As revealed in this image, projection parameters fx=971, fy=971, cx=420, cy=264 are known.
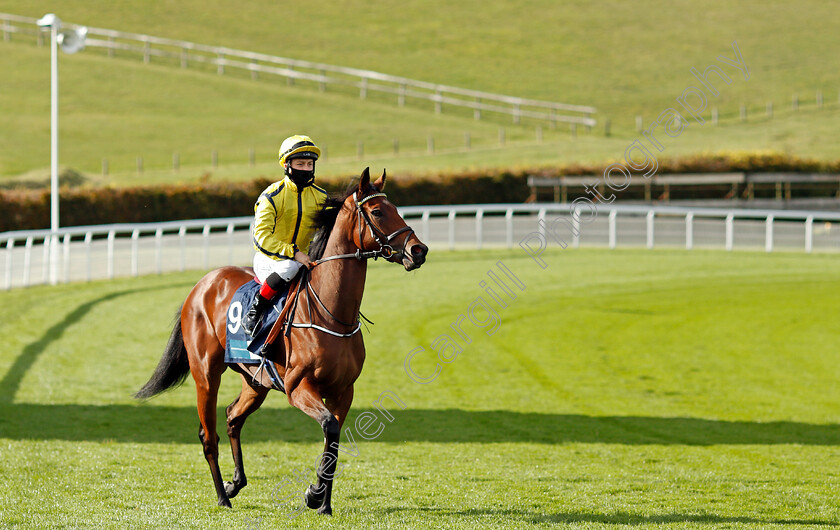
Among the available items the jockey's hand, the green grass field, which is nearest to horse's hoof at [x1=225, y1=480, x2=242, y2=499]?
the green grass field

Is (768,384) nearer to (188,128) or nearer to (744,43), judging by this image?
(188,128)

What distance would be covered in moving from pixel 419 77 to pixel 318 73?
215 inches

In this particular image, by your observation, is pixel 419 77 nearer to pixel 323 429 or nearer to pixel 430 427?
pixel 430 427

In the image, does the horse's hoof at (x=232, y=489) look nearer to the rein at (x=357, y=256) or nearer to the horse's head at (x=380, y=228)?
the rein at (x=357, y=256)

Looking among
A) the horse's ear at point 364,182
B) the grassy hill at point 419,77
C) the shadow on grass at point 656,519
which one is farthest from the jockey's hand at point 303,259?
the grassy hill at point 419,77

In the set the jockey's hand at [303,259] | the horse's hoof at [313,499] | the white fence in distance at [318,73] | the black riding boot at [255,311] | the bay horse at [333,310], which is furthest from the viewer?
the white fence in distance at [318,73]

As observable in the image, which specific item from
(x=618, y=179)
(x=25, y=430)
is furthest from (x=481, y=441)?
(x=618, y=179)

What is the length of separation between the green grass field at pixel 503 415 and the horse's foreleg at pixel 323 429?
0.38ft

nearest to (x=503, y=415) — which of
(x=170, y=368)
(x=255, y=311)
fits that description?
(x=170, y=368)

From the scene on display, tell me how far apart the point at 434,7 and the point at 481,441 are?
2229 inches

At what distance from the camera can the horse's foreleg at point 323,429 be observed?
531cm

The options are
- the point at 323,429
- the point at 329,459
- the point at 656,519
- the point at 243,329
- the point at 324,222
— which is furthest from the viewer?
the point at 243,329

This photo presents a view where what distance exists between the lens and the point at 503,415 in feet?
32.6

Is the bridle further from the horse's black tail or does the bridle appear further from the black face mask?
the horse's black tail
